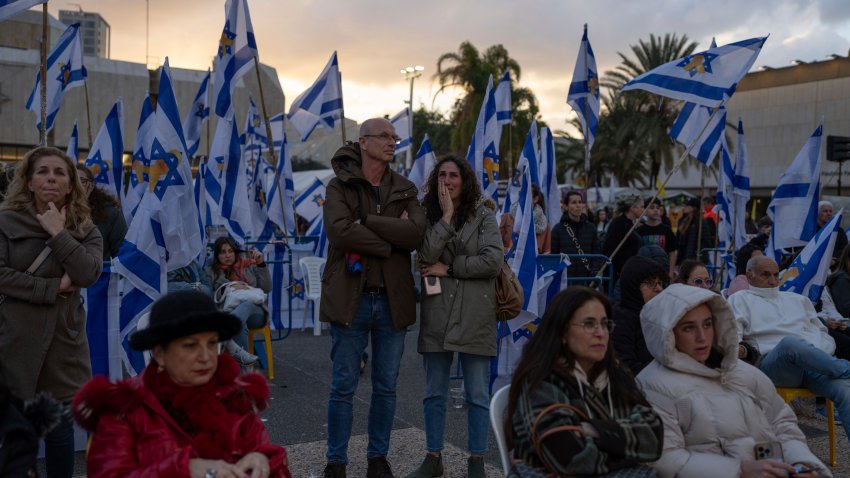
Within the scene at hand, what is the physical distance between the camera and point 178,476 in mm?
2623

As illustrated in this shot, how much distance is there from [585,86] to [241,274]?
5.12m

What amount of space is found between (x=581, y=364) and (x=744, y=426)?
0.83m

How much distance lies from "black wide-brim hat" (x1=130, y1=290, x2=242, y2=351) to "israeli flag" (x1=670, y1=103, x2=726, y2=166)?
7.55 meters

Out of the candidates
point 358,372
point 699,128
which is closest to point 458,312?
point 358,372

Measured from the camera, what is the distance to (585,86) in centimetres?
1023

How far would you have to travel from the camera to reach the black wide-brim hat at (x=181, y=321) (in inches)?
108

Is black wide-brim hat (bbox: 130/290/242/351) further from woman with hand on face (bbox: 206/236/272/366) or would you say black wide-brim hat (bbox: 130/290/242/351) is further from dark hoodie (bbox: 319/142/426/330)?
woman with hand on face (bbox: 206/236/272/366)

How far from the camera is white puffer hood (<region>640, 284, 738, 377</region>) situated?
3.49 metres

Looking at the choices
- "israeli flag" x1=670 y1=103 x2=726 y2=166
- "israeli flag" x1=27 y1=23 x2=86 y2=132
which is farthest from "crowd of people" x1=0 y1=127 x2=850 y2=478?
"israeli flag" x1=27 y1=23 x2=86 y2=132

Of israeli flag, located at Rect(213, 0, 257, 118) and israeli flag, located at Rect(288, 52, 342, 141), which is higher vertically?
israeli flag, located at Rect(213, 0, 257, 118)

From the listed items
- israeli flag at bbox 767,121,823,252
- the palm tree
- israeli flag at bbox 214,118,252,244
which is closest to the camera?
israeli flag at bbox 767,121,823,252

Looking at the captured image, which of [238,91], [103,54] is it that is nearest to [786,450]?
[238,91]

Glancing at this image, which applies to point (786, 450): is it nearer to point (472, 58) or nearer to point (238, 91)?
point (472, 58)

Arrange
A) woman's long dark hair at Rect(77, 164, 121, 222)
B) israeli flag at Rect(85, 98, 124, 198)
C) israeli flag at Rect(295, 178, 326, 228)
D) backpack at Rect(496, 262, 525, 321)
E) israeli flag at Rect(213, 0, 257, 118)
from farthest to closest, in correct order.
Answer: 1. israeli flag at Rect(295, 178, 326, 228)
2. israeli flag at Rect(213, 0, 257, 118)
3. israeli flag at Rect(85, 98, 124, 198)
4. woman's long dark hair at Rect(77, 164, 121, 222)
5. backpack at Rect(496, 262, 525, 321)
